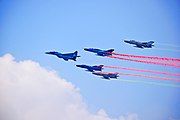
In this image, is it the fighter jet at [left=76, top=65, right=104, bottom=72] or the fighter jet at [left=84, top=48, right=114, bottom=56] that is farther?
the fighter jet at [left=76, top=65, right=104, bottom=72]

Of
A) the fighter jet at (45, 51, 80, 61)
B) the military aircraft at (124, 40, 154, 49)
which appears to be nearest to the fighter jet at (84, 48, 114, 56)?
the fighter jet at (45, 51, 80, 61)

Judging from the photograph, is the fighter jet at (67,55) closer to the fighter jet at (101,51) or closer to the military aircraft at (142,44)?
the fighter jet at (101,51)

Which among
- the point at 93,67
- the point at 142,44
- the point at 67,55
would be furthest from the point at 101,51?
the point at 142,44

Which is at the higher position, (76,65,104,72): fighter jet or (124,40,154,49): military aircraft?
(124,40,154,49): military aircraft

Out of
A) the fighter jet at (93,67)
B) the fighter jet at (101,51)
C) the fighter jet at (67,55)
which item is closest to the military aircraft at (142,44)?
the fighter jet at (101,51)

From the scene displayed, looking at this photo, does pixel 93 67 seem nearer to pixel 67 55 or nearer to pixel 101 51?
pixel 101 51

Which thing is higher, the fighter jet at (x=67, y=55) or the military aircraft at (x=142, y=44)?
the military aircraft at (x=142, y=44)

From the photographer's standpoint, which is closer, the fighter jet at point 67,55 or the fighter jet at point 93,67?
the fighter jet at point 67,55

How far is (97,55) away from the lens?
746 cm

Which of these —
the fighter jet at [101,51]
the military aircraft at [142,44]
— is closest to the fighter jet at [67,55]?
the fighter jet at [101,51]

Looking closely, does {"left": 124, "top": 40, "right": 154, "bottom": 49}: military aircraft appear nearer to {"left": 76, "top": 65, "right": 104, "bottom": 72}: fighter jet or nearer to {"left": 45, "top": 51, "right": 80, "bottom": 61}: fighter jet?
{"left": 76, "top": 65, "right": 104, "bottom": 72}: fighter jet

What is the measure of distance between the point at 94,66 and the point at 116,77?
1.44 feet

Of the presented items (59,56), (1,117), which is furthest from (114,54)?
(1,117)

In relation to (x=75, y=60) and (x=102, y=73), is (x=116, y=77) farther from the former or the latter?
(x=75, y=60)
